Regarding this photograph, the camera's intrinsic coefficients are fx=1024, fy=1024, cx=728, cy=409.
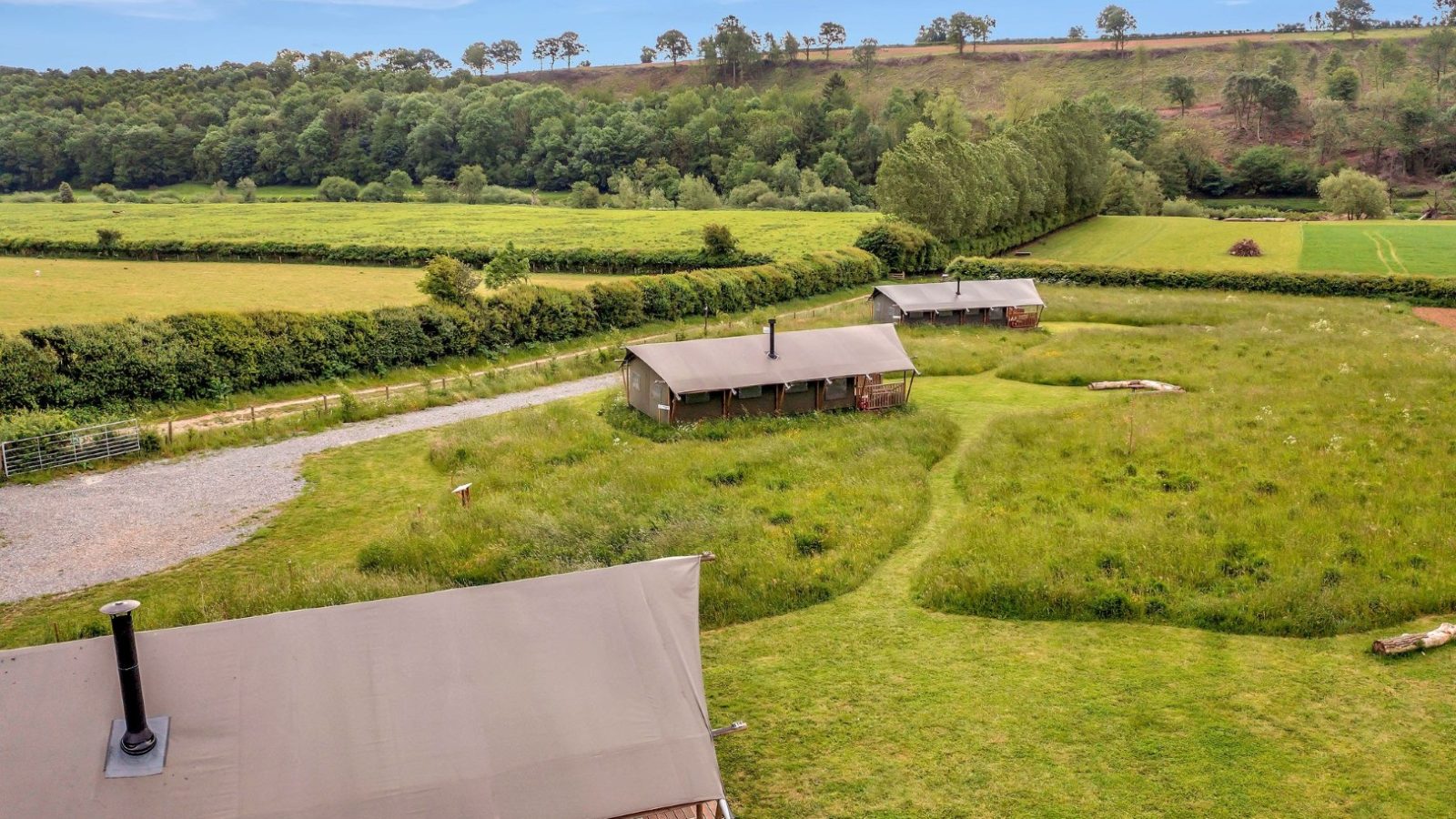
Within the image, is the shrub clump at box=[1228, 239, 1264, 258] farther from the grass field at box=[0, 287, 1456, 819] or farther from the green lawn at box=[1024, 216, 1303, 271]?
the grass field at box=[0, 287, 1456, 819]

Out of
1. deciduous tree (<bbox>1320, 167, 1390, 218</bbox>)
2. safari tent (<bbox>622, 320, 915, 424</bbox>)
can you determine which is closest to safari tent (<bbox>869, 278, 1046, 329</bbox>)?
safari tent (<bbox>622, 320, 915, 424</bbox>)

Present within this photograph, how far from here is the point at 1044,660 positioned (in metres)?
18.1

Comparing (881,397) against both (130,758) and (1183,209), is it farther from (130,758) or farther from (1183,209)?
(1183,209)

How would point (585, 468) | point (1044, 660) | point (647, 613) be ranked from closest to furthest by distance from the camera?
point (647, 613), point (1044, 660), point (585, 468)

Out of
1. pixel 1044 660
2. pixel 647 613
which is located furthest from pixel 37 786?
pixel 1044 660

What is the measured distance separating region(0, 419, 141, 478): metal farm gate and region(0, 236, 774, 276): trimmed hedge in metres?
44.6

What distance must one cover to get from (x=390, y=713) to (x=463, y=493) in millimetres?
14591

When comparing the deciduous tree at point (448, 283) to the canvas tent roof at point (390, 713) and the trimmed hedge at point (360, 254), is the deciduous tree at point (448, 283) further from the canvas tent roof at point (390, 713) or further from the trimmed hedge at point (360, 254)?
the canvas tent roof at point (390, 713)

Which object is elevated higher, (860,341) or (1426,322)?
(860,341)

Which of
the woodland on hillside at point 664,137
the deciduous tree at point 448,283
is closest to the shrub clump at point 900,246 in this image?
the woodland on hillside at point 664,137

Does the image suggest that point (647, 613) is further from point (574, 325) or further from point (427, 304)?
point (574, 325)

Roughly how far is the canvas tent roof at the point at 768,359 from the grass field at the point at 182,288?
2515 cm

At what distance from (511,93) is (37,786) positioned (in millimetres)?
159634

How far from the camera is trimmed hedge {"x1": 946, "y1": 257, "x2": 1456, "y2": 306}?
63.6 meters
